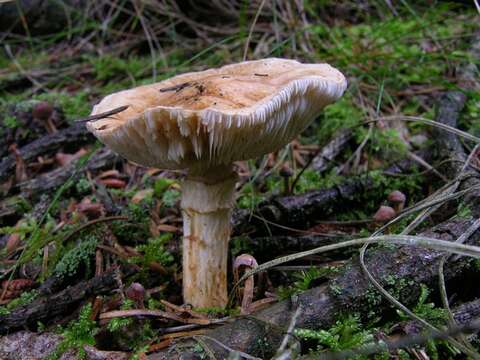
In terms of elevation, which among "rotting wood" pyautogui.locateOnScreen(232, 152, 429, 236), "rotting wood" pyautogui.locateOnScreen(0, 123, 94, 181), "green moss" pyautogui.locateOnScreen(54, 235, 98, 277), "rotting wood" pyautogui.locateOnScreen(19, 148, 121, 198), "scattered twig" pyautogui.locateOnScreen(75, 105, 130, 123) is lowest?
"green moss" pyautogui.locateOnScreen(54, 235, 98, 277)

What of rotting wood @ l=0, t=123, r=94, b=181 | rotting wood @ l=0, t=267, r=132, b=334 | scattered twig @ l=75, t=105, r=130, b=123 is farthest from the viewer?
rotting wood @ l=0, t=123, r=94, b=181

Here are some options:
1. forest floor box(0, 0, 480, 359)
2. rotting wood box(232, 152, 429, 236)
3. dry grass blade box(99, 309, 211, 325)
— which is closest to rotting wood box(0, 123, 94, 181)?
forest floor box(0, 0, 480, 359)

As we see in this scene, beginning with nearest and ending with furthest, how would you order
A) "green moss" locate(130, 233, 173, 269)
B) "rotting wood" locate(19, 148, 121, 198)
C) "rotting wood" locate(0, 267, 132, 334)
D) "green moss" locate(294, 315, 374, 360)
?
"green moss" locate(294, 315, 374, 360), "rotting wood" locate(0, 267, 132, 334), "green moss" locate(130, 233, 173, 269), "rotting wood" locate(19, 148, 121, 198)

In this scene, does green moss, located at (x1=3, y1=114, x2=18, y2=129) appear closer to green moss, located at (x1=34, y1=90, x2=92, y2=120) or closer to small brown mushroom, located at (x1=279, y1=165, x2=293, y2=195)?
green moss, located at (x1=34, y1=90, x2=92, y2=120)

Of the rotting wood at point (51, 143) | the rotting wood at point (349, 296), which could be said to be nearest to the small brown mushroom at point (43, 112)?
the rotting wood at point (51, 143)

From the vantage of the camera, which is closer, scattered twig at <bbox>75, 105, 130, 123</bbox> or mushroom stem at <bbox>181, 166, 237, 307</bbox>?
scattered twig at <bbox>75, 105, 130, 123</bbox>

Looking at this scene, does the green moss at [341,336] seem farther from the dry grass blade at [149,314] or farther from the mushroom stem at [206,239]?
the mushroom stem at [206,239]

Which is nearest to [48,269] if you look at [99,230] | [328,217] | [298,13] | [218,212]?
[99,230]

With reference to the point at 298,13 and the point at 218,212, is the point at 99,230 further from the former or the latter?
the point at 298,13

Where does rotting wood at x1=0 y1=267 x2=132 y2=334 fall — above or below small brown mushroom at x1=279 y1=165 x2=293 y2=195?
below
